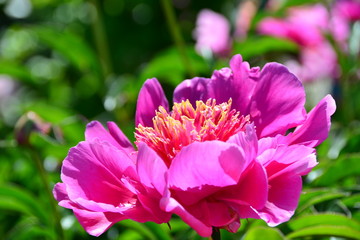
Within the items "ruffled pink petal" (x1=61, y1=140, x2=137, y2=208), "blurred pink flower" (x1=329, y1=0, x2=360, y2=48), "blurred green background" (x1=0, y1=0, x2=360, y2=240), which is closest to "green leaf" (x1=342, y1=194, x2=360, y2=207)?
"blurred green background" (x1=0, y1=0, x2=360, y2=240)

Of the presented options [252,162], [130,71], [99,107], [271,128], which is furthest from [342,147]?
[130,71]

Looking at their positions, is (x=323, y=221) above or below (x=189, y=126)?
below

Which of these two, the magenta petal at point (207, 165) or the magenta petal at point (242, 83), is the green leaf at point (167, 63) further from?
the magenta petal at point (207, 165)

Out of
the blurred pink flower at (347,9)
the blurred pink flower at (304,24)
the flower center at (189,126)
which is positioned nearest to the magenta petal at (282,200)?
the flower center at (189,126)

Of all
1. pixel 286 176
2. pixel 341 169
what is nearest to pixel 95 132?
pixel 286 176

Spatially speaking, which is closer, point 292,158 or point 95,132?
point 292,158

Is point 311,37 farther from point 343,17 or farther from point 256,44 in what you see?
point 256,44

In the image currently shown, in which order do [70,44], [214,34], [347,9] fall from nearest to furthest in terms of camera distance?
1. [70,44]
2. [347,9]
3. [214,34]

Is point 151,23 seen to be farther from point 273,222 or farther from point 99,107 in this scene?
point 273,222
